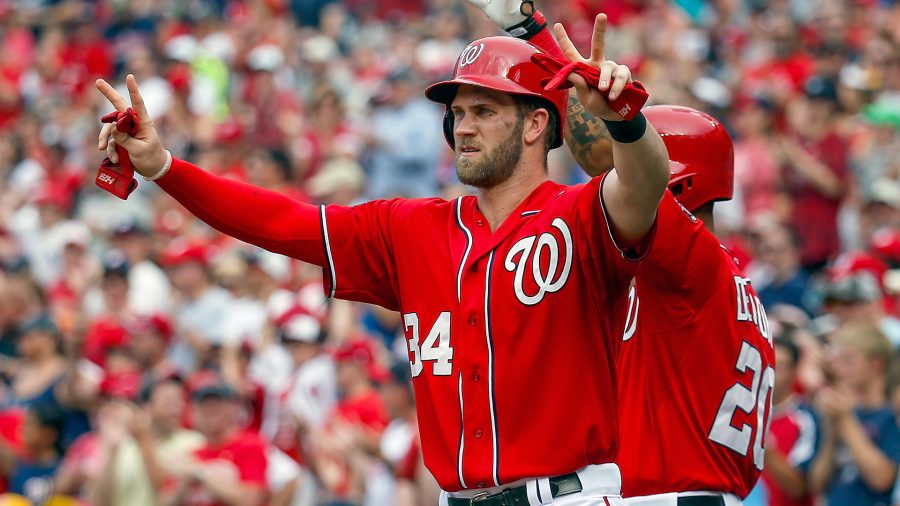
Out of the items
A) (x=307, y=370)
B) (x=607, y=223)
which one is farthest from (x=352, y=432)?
(x=607, y=223)

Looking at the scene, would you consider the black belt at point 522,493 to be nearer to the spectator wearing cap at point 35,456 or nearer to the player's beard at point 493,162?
the player's beard at point 493,162

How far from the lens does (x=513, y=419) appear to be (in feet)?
14.4

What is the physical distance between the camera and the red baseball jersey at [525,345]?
4371 millimetres

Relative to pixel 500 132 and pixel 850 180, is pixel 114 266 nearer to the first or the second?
pixel 850 180

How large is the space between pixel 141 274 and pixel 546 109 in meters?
8.13

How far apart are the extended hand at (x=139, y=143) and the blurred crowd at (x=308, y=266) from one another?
2879 mm

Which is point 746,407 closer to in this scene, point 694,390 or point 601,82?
point 694,390

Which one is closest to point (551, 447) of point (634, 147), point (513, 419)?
point (513, 419)

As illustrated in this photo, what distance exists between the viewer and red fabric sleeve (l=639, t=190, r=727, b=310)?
4.43 m

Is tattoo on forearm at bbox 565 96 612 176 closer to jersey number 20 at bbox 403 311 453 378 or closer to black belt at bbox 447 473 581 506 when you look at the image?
jersey number 20 at bbox 403 311 453 378

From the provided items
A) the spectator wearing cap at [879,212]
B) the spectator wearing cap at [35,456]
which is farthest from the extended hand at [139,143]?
the spectator wearing cap at [879,212]

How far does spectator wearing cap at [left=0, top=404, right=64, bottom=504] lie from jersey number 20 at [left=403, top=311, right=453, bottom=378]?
211 inches

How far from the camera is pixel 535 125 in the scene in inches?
186

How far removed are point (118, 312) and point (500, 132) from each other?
779 cm
